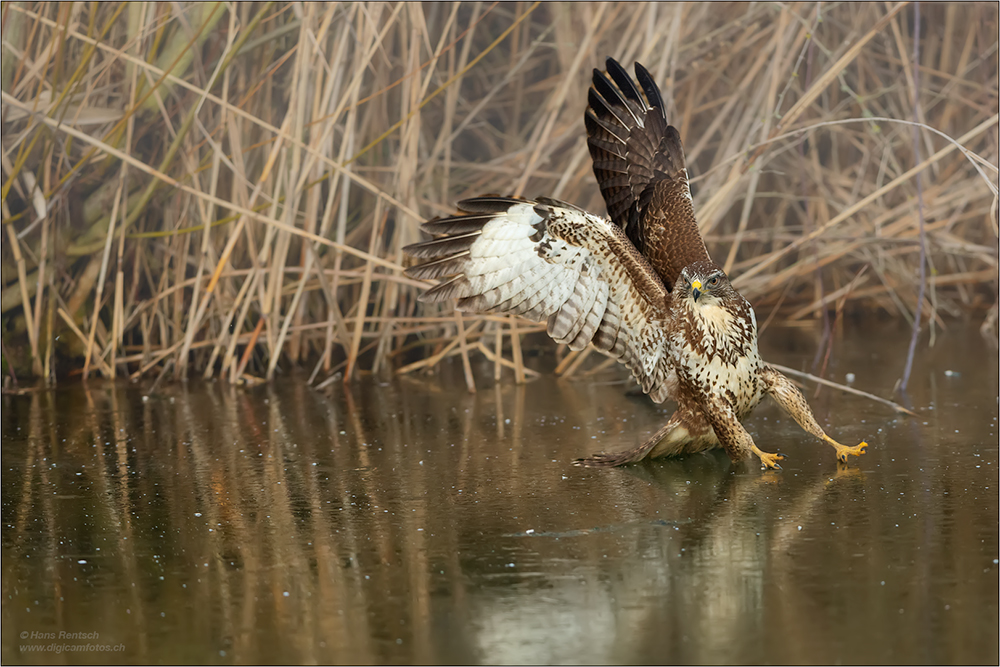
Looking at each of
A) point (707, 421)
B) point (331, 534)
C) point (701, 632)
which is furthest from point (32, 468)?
point (701, 632)

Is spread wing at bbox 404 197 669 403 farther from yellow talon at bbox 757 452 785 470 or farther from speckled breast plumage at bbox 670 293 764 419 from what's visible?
yellow talon at bbox 757 452 785 470

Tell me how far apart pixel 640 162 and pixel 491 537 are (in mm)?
1908

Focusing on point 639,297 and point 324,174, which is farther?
point 324,174

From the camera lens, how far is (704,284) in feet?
13.3

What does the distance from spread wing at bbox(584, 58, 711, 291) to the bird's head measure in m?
0.34

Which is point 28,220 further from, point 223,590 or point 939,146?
point 939,146

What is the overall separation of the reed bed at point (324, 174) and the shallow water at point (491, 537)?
91 cm

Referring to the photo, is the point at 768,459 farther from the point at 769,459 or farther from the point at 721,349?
the point at 721,349

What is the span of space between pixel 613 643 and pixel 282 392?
3718 mm

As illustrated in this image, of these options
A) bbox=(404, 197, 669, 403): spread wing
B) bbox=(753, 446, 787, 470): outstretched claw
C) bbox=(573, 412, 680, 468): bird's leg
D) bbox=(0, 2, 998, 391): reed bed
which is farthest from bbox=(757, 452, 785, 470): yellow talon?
bbox=(0, 2, 998, 391): reed bed

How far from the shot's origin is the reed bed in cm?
599

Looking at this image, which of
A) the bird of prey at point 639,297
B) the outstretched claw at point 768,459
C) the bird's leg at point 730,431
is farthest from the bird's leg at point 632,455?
the outstretched claw at point 768,459

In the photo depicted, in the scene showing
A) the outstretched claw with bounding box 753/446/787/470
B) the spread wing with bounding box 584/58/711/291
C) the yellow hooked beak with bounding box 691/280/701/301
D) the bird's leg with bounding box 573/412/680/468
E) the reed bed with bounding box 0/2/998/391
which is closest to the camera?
the yellow hooked beak with bounding box 691/280/701/301

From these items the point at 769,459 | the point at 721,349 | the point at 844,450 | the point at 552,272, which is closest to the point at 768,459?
the point at 769,459
